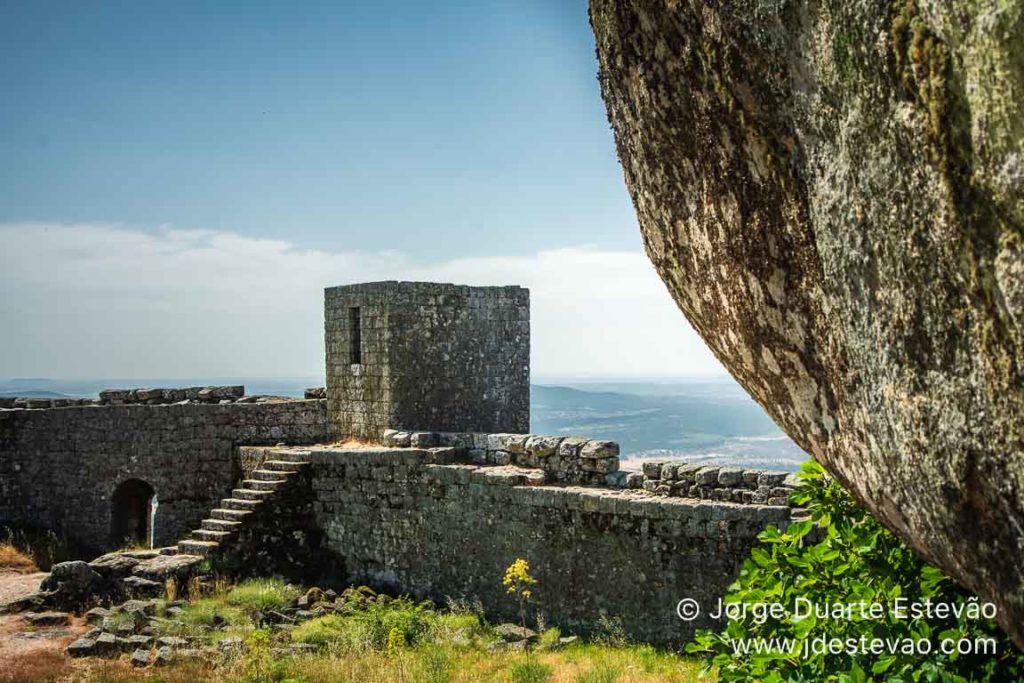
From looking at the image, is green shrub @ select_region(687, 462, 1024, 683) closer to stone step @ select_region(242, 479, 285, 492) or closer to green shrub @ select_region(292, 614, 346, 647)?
green shrub @ select_region(292, 614, 346, 647)

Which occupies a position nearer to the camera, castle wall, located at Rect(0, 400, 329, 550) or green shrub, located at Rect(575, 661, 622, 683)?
green shrub, located at Rect(575, 661, 622, 683)

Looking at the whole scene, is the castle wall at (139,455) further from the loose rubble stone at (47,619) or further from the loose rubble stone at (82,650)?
the loose rubble stone at (82,650)

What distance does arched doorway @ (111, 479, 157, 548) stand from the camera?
17234 mm

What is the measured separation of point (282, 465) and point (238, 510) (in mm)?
959

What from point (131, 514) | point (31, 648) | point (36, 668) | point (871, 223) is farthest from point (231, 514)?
point (871, 223)

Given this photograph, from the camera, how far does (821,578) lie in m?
4.96

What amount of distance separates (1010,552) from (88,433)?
17.4m

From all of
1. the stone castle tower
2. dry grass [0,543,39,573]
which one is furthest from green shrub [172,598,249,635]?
dry grass [0,543,39,573]

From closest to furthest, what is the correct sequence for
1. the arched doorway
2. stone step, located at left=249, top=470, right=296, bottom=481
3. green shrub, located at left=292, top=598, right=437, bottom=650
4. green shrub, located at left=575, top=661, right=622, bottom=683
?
green shrub, located at left=575, top=661, right=622, bottom=683 → green shrub, located at left=292, top=598, right=437, bottom=650 → stone step, located at left=249, top=470, right=296, bottom=481 → the arched doorway

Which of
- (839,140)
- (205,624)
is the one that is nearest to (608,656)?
(205,624)

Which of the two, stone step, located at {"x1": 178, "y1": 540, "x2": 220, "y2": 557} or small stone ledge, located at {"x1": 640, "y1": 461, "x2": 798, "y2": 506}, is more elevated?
small stone ledge, located at {"x1": 640, "y1": 461, "x2": 798, "y2": 506}

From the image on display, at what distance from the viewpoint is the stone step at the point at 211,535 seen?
13773 millimetres

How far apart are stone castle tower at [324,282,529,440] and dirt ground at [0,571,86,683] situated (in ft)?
18.4

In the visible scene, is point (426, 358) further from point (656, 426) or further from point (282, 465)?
point (656, 426)
